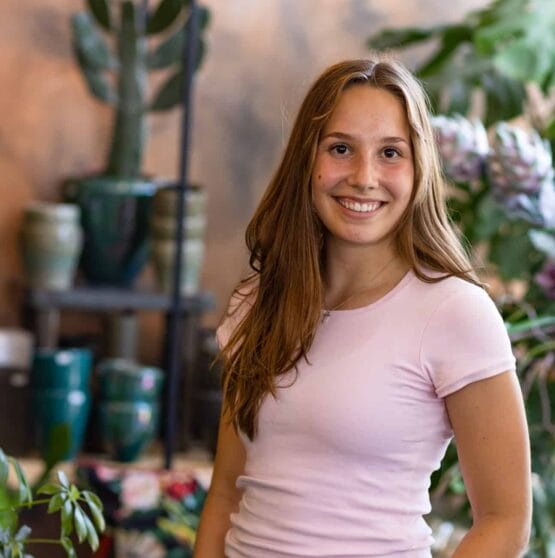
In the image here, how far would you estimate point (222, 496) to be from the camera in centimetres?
156

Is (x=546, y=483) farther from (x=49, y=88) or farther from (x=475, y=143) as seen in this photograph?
(x=49, y=88)

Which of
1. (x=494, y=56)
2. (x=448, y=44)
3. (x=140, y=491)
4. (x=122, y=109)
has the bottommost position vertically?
(x=140, y=491)

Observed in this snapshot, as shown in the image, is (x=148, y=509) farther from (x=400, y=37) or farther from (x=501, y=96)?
(x=400, y=37)

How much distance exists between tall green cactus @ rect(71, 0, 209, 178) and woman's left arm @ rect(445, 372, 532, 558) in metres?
2.90

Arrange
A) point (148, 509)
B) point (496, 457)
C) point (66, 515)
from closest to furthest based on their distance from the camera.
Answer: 1. point (66, 515)
2. point (496, 457)
3. point (148, 509)

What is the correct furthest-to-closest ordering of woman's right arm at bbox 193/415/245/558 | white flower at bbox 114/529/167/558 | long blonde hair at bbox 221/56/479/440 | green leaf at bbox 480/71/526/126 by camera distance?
green leaf at bbox 480/71/526/126 → white flower at bbox 114/529/167/558 → woman's right arm at bbox 193/415/245/558 → long blonde hair at bbox 221/56/479/440

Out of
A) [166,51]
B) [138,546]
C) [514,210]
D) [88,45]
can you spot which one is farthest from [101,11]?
[514,210]

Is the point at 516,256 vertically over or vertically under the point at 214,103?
under

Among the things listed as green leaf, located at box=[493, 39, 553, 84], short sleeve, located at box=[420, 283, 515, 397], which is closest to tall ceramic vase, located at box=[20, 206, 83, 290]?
green leaf, located at box=[493, 39, 553, 84]

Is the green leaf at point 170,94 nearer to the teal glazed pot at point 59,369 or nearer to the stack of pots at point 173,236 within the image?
the stack of pots at point 173,236

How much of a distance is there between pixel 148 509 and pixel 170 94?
6.07 ft

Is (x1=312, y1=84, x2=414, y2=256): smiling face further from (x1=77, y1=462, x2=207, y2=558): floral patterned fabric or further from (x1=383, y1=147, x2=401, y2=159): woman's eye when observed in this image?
(x1=77, y1=462, x2=207, y2=558): floral patterned fabric

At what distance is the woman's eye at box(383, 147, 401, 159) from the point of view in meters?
1.42

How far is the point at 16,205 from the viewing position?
434cm
